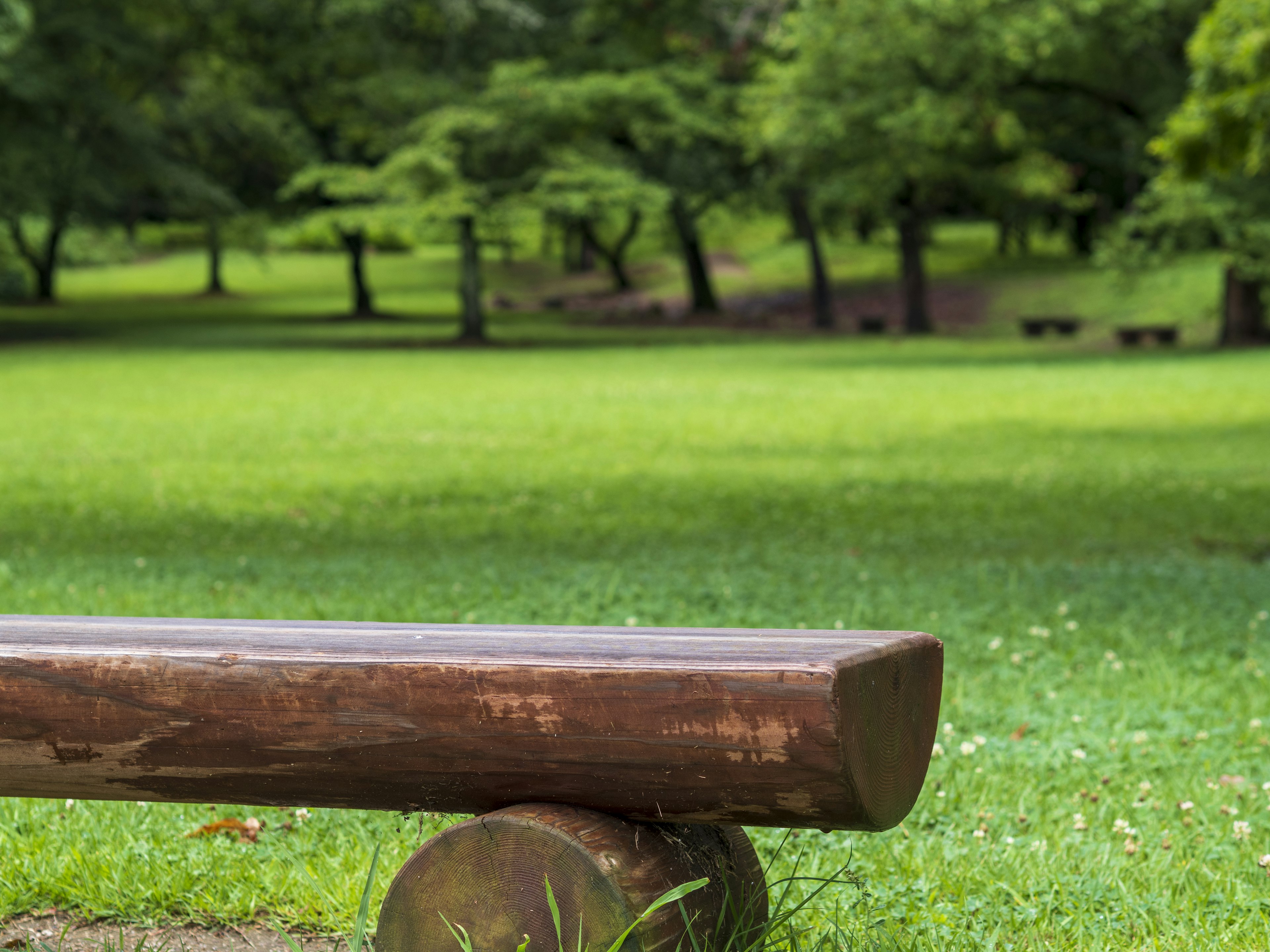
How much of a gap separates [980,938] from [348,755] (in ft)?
4.58

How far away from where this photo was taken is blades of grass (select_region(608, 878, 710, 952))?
1876 mm

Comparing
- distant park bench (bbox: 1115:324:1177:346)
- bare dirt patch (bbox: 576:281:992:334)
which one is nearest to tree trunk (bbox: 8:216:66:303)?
bare dirt patch (bbox: 576:281:992:334)

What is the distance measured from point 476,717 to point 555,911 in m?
0.31

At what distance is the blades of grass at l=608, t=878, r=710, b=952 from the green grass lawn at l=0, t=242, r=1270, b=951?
759 millimetres

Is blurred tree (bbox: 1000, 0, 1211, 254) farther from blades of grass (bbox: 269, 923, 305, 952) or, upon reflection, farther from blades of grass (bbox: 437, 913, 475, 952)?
blades of grass (bbox: 437, 913, 475, 952)

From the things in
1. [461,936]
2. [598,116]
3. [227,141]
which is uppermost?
[598,116]

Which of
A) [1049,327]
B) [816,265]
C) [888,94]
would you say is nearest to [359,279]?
[816,265]

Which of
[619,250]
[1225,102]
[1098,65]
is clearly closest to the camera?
[1225,102]

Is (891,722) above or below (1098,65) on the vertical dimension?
below

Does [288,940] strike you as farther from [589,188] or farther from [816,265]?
[816,265]

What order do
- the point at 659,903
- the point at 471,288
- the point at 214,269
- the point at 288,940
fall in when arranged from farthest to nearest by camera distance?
the point at 214,269, the point at 471,288, the point at 288,940, the point at 659,903

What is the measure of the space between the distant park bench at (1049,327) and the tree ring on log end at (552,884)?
1246 inches

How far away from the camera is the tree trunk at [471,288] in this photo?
32.8m

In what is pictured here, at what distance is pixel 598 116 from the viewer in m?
32.5
